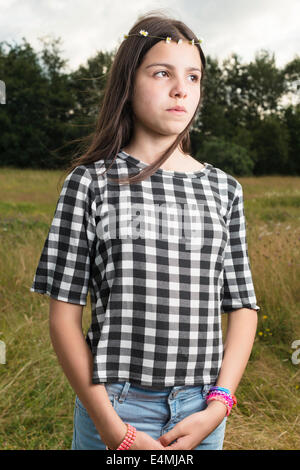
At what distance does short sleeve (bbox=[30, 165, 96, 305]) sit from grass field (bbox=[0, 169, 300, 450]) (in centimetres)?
49

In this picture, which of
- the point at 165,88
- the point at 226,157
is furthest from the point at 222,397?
the point at 226,157

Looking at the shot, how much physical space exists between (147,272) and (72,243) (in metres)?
0.20

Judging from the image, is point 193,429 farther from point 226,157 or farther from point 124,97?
point 226,157

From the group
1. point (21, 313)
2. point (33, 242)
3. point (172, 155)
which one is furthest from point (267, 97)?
point (172, 155)

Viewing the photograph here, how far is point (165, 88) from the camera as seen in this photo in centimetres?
128

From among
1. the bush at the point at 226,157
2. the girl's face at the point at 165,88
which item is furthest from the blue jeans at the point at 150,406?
the bush at the point at 226,157

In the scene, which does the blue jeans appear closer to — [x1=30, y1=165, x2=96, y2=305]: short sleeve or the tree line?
[x1=30, y1=165, x2=96, y2=305]: short sleeve

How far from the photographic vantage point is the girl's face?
1.28 metres

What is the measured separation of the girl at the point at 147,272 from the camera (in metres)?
1.21

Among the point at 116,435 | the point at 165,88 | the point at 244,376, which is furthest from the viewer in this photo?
the point at 244,376

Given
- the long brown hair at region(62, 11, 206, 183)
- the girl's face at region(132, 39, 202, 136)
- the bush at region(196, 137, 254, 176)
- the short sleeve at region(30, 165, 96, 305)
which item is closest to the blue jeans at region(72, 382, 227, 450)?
the short sleeve at region(30, 165, 96, 305)

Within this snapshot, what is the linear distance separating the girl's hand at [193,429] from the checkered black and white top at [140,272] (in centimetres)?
8

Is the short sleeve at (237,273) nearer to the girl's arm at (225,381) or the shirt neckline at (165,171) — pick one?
the girl's arm at (225,381)

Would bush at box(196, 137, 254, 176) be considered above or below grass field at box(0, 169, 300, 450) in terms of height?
above
